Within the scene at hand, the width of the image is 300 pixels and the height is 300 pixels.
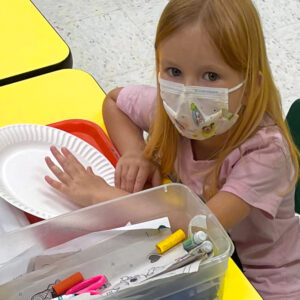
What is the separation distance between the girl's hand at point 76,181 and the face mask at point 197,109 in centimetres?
18

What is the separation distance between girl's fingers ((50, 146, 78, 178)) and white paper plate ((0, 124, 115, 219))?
29 millimetres

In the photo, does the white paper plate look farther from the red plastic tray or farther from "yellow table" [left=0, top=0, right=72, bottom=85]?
"yellow table" [left=0, top=0, right=72, bottom=85]

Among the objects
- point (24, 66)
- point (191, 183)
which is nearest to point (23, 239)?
point (191, 183)

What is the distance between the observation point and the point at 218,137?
41.8 inches

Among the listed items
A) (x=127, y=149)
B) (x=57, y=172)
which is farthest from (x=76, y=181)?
(x=127, y=149)

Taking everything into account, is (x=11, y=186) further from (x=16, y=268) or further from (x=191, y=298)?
(x=191, y=298)

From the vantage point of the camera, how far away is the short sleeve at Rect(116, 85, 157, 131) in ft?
3.74

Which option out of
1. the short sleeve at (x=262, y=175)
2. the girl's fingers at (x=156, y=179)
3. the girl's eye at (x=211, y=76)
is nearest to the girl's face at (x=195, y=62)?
the girl's eye at (x=211, y=76)

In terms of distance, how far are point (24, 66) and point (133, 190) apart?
1.47 feet

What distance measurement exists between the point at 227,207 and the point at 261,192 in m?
0.08

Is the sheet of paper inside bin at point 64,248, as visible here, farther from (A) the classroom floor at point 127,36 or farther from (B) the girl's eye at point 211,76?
(A) the classroom floor at point 127,36

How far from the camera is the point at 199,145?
1.10 m

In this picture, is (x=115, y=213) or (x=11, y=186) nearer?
(x=115, y=213)

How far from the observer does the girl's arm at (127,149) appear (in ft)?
3.34
